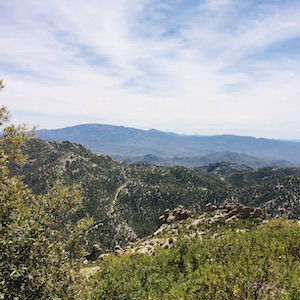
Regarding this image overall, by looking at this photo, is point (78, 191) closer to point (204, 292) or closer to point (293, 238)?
point (204, 292)

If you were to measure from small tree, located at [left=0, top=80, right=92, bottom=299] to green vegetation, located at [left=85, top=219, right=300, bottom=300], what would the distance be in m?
5.33

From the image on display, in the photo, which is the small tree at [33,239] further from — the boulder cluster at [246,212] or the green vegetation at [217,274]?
the boulder cluster at [246,212]

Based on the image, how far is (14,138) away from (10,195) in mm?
3337

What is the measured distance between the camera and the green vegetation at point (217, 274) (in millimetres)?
10609

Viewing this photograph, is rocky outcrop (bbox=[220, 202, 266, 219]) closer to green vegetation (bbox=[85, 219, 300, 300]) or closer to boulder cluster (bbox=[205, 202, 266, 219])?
boulder cluster (bbox=[205, 202, 266, 219])

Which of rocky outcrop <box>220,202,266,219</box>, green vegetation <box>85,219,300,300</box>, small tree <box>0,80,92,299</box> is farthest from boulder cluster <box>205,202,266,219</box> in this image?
small tree <box>0,80,92,299</box>

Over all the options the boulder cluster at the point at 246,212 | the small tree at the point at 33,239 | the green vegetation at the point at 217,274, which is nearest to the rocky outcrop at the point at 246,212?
the boulder cluster at the point at 246,212

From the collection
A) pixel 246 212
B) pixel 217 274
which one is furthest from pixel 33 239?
pixel 246 212

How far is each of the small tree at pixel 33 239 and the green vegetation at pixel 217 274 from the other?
533 centimetres

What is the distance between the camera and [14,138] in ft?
34.6

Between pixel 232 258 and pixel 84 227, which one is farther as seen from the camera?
pixel 232 258

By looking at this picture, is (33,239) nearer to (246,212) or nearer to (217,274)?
(217,274)

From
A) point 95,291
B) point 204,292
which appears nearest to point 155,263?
point 95,291

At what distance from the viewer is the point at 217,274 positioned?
38.4 ft
